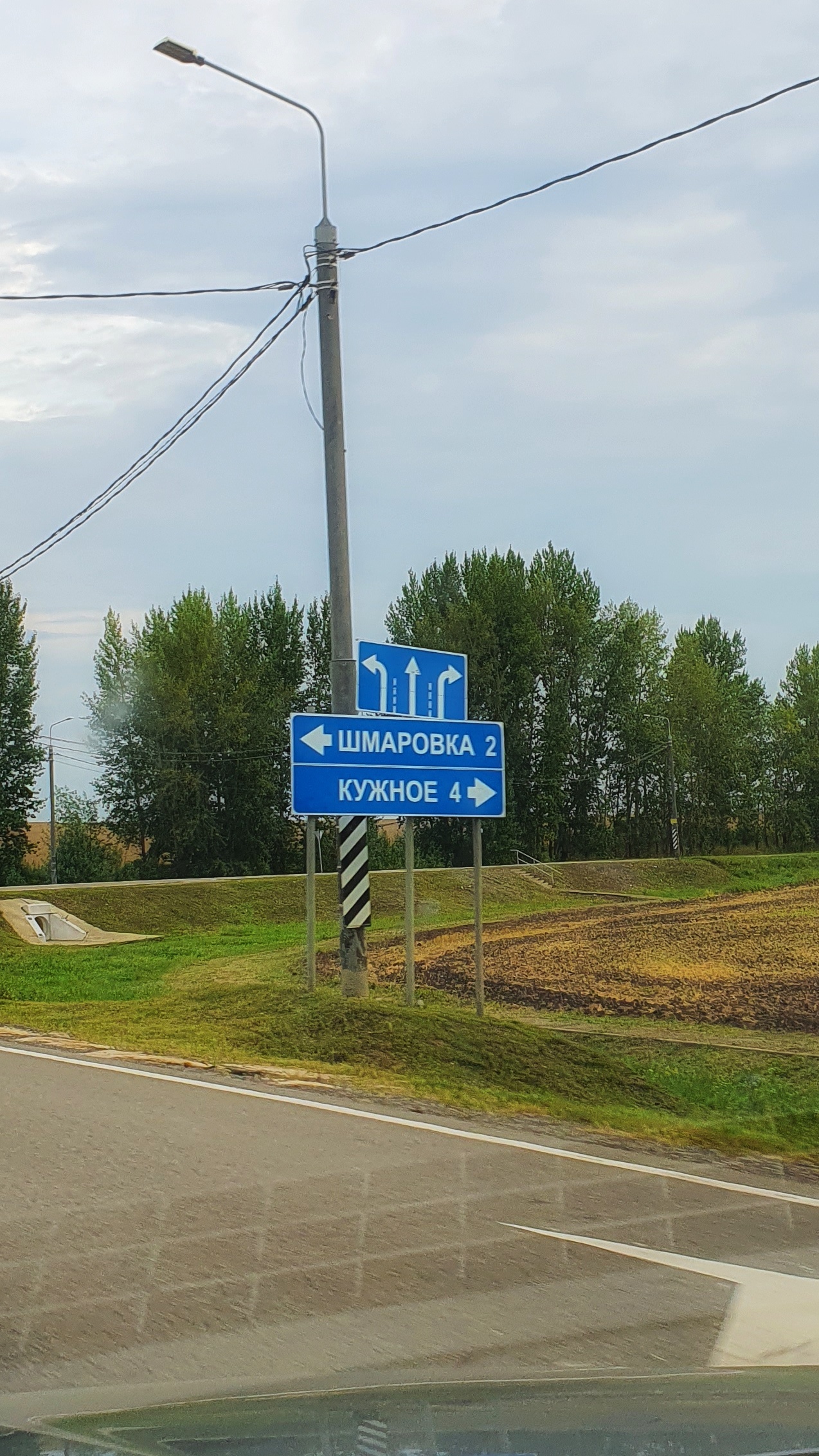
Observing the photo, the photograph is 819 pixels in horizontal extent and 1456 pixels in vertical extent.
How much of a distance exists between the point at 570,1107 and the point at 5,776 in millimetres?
55825

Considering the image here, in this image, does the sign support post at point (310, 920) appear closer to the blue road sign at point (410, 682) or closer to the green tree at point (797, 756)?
the blue road sign at point (410, 682)

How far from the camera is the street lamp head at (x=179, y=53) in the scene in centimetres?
1475

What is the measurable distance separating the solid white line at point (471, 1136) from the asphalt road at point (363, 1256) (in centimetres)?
5

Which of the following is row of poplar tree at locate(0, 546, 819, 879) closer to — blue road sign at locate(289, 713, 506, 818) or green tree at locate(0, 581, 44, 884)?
green tree at locate(0, 581, 44, 884)

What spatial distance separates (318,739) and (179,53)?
777 centimetres

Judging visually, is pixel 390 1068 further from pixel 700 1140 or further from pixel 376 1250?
pixel 376 1250

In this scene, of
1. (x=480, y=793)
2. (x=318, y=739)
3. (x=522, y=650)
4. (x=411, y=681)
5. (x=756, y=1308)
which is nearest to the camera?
(x=756, y=1308)

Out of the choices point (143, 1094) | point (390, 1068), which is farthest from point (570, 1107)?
point (143, 1094)

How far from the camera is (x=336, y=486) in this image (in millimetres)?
15727

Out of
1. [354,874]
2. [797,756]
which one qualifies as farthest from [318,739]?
[797,756]

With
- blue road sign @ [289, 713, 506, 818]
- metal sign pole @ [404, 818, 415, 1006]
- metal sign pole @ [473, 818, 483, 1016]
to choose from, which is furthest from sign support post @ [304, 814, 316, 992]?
metal sign pole @ [473, 818, 483, 1016]

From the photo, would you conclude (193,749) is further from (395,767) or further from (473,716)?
(395,767)

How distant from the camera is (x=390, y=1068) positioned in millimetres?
12250

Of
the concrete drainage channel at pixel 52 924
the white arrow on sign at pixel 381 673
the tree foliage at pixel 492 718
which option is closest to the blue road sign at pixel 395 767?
the white arrow on sign at pixel 381 673
